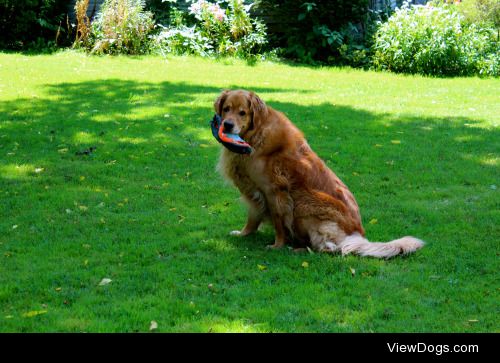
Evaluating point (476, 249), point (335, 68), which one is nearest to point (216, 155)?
point (476, 249)

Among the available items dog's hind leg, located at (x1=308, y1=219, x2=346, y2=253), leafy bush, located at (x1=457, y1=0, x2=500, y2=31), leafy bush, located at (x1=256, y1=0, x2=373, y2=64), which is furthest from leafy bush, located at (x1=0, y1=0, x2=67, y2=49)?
dog's hind leg, located at (x1=308, y1=219, x2=346, y2=253)

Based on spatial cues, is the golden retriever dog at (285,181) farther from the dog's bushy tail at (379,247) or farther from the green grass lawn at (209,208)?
the green grass lawn at (209,208)

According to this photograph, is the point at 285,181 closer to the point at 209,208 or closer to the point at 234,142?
the point at 234,142

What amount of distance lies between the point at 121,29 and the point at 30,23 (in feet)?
8.79

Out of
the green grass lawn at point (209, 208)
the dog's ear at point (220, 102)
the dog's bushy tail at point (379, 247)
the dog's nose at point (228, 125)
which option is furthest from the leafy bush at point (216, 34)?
the dog's bushy tail at point (379, 247)

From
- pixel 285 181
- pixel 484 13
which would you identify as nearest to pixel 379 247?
pixel 285 181

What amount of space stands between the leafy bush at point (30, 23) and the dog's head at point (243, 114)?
11444mm

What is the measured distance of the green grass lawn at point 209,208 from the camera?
4.88m

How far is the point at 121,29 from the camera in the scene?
16109 mm

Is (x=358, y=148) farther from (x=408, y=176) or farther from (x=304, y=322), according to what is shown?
(x=304, y=322)

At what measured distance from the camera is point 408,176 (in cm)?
866

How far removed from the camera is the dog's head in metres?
6.32

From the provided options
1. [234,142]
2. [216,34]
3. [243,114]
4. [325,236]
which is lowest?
[325,236]

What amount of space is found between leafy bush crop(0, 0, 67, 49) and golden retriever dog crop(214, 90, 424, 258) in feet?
38.0
